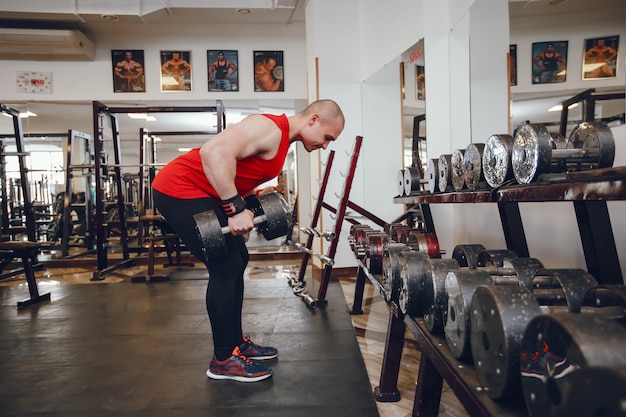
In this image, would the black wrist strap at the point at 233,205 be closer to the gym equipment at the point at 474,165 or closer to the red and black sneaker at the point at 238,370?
the red and black sneaker at the point at 238,370

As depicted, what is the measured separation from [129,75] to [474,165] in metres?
4.61

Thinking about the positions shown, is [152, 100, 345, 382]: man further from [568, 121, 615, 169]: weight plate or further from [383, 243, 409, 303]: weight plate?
[568, 121, 615, 169]: weight plate

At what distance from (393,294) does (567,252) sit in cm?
84

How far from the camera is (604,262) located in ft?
3.99

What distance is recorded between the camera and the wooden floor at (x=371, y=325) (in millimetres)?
1489

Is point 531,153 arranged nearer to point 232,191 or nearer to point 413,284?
point 413,284

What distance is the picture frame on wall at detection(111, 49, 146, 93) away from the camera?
4.93m

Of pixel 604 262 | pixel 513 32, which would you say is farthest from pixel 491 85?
pixel 604 262

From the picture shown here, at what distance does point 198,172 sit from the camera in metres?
1.73

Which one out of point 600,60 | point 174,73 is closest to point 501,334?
point 600,60

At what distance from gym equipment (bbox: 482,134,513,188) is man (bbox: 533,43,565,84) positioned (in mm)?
881

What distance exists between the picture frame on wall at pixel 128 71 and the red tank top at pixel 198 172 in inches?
146

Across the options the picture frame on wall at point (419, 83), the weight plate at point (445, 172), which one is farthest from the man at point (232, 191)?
the picture frame on wall at point (419, 83)

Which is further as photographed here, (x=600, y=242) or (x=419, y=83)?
(x=419, y=83)
